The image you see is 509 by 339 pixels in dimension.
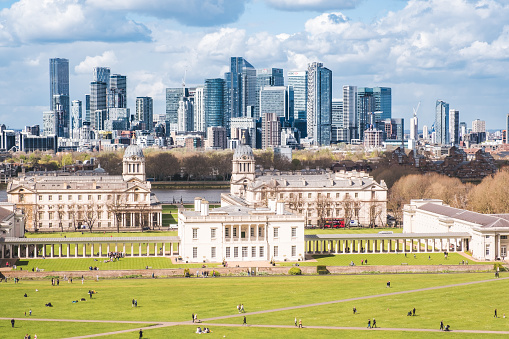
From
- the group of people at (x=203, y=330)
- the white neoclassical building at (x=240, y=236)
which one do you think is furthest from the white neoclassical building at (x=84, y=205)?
the group of people at (x=203, y=330)

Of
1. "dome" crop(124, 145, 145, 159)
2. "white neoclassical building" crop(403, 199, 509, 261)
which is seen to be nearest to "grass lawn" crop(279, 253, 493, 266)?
"white neoclassical building" crop(403, 199, 509, 261)

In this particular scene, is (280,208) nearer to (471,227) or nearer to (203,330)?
(471,227)

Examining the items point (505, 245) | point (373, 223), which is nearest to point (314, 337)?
point (505, 245)

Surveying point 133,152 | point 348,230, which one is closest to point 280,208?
point 348,230

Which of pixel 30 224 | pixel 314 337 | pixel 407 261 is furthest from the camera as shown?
pixel 30 224

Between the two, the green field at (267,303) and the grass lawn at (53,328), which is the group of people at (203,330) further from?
the grass lawn at (53,328)

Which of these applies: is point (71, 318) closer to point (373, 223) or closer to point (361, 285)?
point (361, 285)
